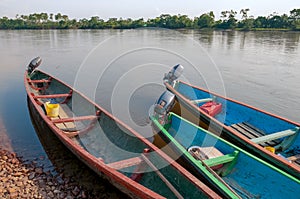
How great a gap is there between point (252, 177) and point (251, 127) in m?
2.44

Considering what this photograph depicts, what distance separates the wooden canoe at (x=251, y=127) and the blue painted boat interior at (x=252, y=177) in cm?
41

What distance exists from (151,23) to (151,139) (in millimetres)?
81364

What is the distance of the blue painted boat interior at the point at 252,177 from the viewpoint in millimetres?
3638

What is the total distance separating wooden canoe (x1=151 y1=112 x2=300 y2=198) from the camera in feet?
12.1

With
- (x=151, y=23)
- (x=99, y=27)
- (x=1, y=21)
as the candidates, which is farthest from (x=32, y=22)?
(x=151, y=23)

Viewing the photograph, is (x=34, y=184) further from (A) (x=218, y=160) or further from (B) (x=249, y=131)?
(B) (x=249, y=131)

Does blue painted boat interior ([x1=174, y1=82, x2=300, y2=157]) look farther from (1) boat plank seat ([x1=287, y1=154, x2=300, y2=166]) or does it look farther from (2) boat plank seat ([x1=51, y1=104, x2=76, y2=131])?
(2) boat plank seat ([x1=51, y1=104, x2=76, y2=131])

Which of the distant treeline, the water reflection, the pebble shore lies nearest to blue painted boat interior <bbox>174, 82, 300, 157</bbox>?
the water reflection

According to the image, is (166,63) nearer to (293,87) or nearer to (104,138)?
(293,87)

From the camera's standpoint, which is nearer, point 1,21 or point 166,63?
point 166,63

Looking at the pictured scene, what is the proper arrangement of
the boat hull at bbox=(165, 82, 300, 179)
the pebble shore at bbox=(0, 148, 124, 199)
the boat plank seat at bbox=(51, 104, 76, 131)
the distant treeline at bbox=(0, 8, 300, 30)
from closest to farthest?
the boat hull at bbox=(165, 82, 300, 179), the pebble shore at bbox=(0, 148, 124, 199), the boat plank seat at bbox=(51, 104, 76, 131), the distant treeline at bbox=(0, 8, 300, 30)

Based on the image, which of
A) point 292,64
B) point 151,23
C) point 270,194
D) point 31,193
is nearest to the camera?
point 270,194

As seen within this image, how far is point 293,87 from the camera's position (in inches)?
474

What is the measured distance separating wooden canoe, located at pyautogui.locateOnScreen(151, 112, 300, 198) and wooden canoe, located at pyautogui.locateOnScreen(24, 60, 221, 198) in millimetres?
540
